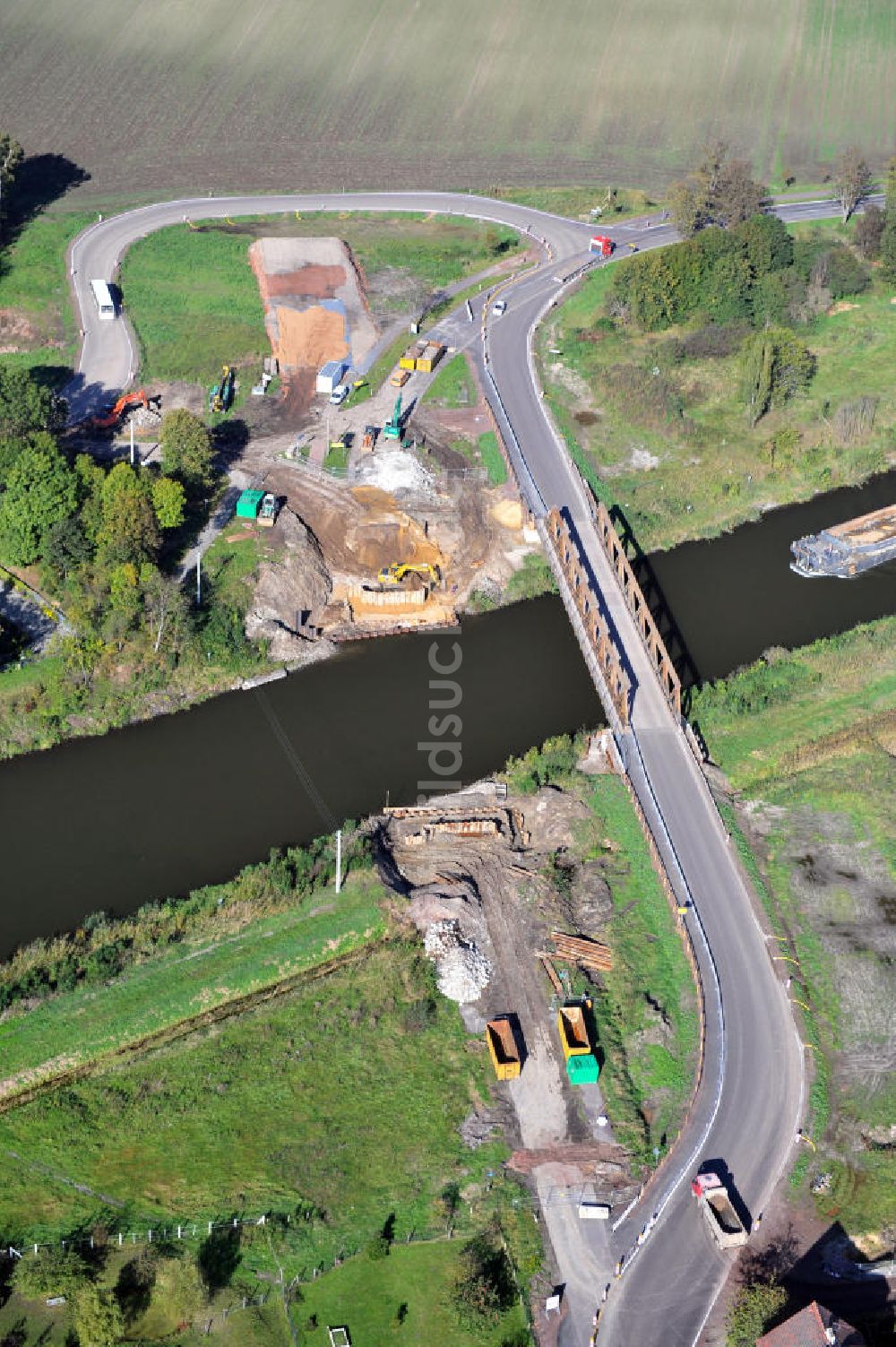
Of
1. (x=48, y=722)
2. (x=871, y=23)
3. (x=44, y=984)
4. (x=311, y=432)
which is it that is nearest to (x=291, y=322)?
(x=311, y=432)

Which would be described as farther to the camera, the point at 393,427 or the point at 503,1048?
the point at 393,427

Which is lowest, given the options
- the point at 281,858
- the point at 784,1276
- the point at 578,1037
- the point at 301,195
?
the point at 784,1276

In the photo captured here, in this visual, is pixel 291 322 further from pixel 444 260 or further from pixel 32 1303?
pixel 32 1303

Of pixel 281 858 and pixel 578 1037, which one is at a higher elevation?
pixel 281 858

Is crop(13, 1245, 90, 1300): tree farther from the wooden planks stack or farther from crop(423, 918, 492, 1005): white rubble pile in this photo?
the wooden planks stack

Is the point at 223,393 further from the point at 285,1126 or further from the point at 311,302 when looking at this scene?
the point at 285,1126

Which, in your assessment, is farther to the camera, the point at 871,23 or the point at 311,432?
the point at 871,23

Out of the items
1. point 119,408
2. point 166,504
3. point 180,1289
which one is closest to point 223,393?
point 119,408

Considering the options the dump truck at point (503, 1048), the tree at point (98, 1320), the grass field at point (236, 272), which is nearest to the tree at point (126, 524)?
the grass field at point (236, 272)
